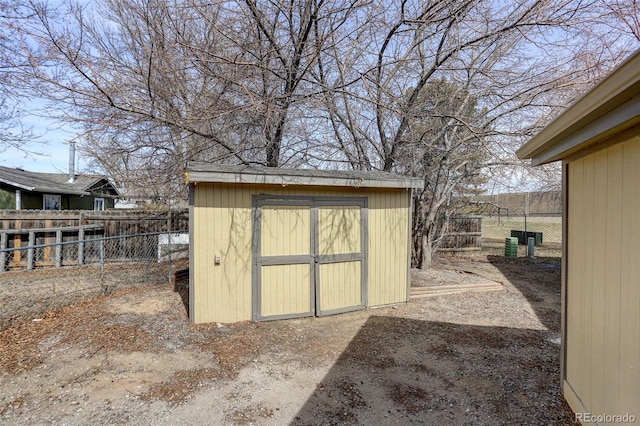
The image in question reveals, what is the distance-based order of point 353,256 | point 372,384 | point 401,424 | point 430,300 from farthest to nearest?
point 430,300, point 353,256, point 372,384, point 401,424

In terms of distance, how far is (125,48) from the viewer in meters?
6.23

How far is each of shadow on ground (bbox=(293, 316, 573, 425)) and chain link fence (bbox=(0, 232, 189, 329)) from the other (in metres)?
4.54

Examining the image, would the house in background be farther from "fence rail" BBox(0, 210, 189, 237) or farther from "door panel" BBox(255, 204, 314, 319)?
"door panel" BBox(255, 204, 314, 319)

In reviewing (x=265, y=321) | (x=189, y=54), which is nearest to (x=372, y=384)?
(x=265, y=321)

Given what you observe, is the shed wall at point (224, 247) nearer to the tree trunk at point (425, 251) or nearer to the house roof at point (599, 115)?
the house roof at point (599, 115)

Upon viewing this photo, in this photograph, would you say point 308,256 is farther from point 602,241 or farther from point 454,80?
point 454,80

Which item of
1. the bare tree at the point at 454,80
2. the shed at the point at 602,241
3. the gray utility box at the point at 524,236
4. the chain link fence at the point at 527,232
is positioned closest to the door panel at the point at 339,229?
the bare tree at the point at 454,80

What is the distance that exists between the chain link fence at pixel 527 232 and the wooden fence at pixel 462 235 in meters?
0.66

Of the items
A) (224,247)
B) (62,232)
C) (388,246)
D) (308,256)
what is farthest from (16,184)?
(388,246)

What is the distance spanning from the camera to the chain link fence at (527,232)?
38.3ft

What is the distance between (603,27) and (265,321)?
6.86 metres

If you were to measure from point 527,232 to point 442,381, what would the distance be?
1163cm

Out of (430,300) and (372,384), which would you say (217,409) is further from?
(430,300)

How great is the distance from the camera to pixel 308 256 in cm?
495
